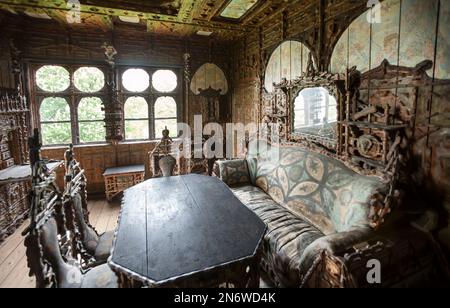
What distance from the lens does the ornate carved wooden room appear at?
177 centimetres

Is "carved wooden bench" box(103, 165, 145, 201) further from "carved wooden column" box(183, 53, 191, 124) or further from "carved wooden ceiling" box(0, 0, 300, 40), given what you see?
"carved wooden ceiling" box(0, 0, 300, 40)

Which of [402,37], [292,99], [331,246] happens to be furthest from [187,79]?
[331,246]

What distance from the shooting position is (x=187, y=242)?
5.85ft

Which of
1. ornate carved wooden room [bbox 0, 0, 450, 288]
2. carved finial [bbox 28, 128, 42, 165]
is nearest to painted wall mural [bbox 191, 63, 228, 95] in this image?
ornate carved wooden room [bbox 0, 0, 450, 288]

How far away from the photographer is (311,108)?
342 centimetres

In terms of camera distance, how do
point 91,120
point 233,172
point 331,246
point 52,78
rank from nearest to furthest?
point 331,246, point 233,172, point 52,78, point 91,120

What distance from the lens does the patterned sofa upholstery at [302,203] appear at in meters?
2.04

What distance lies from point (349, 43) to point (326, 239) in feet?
7.00

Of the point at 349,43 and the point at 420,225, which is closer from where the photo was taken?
the point at 420,225

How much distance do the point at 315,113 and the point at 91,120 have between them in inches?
175

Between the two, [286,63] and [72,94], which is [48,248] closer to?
[286,63]
